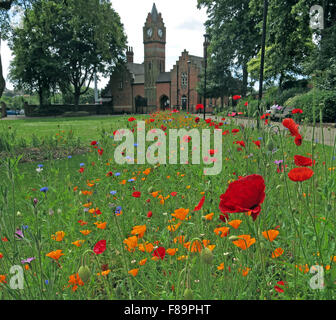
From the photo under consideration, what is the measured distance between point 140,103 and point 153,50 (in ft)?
31.0

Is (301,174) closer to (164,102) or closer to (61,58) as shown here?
(61,58)

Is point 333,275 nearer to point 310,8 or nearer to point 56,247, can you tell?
point 56,247

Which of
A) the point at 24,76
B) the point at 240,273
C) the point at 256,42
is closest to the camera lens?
the point at 240,273

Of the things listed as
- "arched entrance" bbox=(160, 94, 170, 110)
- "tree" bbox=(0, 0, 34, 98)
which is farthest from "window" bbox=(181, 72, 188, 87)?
"tree" bbox=(0, 0, 34, 98)

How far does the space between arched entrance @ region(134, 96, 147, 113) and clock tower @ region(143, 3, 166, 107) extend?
96 cm

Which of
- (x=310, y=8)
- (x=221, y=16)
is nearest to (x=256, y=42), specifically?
(x=221, y=16)

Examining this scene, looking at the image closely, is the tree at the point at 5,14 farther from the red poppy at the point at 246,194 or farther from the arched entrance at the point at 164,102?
the arched entrance at the point at 164,102

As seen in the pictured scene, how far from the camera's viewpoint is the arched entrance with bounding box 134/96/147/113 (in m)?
47.4

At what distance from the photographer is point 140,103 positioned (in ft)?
157
